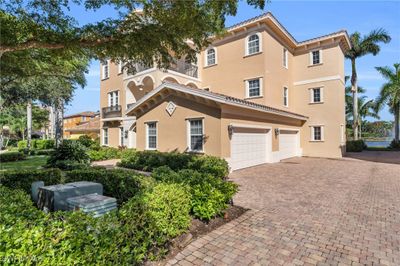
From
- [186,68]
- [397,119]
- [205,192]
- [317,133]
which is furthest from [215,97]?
[397,119]

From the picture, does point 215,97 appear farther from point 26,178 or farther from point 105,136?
point 105,136

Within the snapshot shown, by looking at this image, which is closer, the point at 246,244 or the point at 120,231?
the point at 120,231

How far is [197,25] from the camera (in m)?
6.79

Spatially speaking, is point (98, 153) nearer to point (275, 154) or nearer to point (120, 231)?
point (275, 154)

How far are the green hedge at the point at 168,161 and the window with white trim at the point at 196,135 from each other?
84cm

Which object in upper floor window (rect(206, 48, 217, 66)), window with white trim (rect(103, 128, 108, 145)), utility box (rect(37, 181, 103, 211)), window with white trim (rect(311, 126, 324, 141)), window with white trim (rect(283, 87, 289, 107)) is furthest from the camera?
window with white trim (rect(103, 128, 108, 145))

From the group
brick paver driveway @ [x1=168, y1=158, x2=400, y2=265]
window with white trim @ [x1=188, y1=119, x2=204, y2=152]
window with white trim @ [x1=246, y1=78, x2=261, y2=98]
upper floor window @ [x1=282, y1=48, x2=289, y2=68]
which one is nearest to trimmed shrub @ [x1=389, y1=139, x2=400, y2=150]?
upper floor window @ [x1=282, y1=48, x2=289, y2=68]

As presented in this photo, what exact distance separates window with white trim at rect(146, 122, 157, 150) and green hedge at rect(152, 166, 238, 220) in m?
8.81

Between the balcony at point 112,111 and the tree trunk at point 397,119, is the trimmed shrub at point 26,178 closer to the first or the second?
the balcony at point 112,111

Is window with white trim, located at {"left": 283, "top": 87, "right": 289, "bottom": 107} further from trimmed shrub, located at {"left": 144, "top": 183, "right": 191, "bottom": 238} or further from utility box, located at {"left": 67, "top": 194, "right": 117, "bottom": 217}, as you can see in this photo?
utility box, located at {"left": 67, "top": 194, "right": 117, "bottom": 217}

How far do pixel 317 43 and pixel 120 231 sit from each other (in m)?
21.1

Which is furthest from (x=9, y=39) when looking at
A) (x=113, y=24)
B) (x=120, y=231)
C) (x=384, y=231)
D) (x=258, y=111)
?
(x=258, y=111)

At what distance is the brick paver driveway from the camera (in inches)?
155

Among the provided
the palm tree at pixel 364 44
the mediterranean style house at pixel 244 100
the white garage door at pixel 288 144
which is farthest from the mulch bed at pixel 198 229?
the palm tree at pixel 364 44
